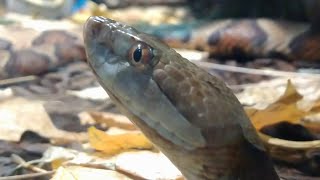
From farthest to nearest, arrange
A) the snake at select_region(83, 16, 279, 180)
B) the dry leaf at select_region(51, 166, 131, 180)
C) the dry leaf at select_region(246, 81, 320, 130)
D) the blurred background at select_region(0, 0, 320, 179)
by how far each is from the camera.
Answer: the dry leaf at select_region(246, 81, 320, 130)
the blurred background at select_region(0, 0, 320, 179)
the dry leaf at select_region(51, 166, 131, 180)
the snake at select_region(83, 16, 279, 180)

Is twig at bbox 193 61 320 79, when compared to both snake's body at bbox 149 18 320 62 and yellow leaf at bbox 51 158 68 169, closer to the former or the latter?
snake's body at bbox 149 18 320 62

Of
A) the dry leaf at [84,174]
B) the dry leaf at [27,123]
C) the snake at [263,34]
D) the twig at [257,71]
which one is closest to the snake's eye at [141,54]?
the dry leaf at [84,174]

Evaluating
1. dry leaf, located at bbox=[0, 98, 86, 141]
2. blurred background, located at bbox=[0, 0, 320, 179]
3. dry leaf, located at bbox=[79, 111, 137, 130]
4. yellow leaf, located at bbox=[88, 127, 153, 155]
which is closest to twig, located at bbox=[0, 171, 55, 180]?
blurred background, located at bbox=[0, 0, 320, 179]

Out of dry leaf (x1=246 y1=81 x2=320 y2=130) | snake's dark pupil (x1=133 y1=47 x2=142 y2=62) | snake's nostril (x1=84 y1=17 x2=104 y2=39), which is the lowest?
dry leaf (x1=246 y1=81 x2=320 y2=130)

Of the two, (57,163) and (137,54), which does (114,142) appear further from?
(137,54)

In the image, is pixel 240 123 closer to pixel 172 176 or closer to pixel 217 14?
pixel 172 176

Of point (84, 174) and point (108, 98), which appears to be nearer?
point (84, 174)

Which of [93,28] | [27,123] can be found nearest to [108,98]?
[27,123]
